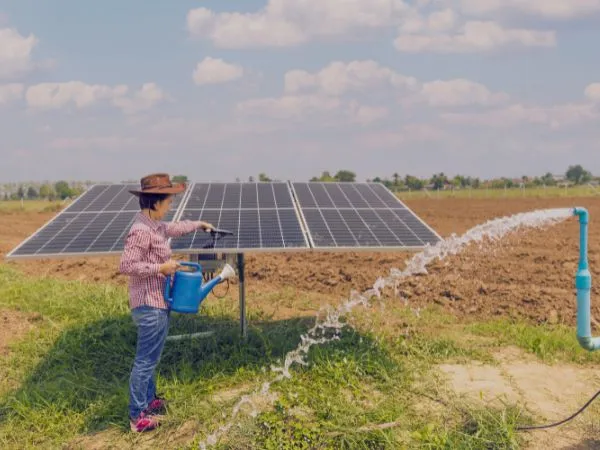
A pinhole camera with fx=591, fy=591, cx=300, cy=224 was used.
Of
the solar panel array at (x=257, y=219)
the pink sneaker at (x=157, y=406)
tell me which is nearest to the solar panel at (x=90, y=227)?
the solar panel array at (x=257, y=219)

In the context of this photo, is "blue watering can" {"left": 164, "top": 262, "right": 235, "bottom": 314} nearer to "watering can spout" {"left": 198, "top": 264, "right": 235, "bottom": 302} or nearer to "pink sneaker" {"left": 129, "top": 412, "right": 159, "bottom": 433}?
"watering can spout" {"left": 198, "top": 264, "right": 235, "bottom": 302}

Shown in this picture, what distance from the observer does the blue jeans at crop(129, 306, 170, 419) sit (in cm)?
541

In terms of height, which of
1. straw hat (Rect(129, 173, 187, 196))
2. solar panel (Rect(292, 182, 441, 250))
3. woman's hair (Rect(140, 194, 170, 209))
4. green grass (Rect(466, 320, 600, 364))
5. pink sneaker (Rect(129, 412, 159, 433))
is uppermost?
straw hat (Rect(129, 173, 187, 196))

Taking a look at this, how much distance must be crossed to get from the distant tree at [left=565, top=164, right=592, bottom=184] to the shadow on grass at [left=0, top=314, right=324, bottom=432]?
2079 inches

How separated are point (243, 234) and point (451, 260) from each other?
6621mm

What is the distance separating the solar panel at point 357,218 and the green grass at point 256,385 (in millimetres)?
1299

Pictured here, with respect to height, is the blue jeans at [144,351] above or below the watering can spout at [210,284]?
below

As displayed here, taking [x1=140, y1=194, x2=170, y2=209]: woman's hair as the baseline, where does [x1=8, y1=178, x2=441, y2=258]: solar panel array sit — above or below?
below

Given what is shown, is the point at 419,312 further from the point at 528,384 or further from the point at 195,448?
the point at 195,448

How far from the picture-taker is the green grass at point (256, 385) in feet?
16.7

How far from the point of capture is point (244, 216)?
7.75 metres

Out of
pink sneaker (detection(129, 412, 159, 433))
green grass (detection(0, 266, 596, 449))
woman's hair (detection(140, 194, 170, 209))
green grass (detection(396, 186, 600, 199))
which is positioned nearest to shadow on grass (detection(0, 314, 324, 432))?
green grass (detection(0, 266, 596, 449))

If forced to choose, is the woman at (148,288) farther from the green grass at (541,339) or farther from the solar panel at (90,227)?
the green grass at (541,339)

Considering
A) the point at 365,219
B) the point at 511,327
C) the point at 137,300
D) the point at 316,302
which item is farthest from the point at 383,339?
the point at 137,300
